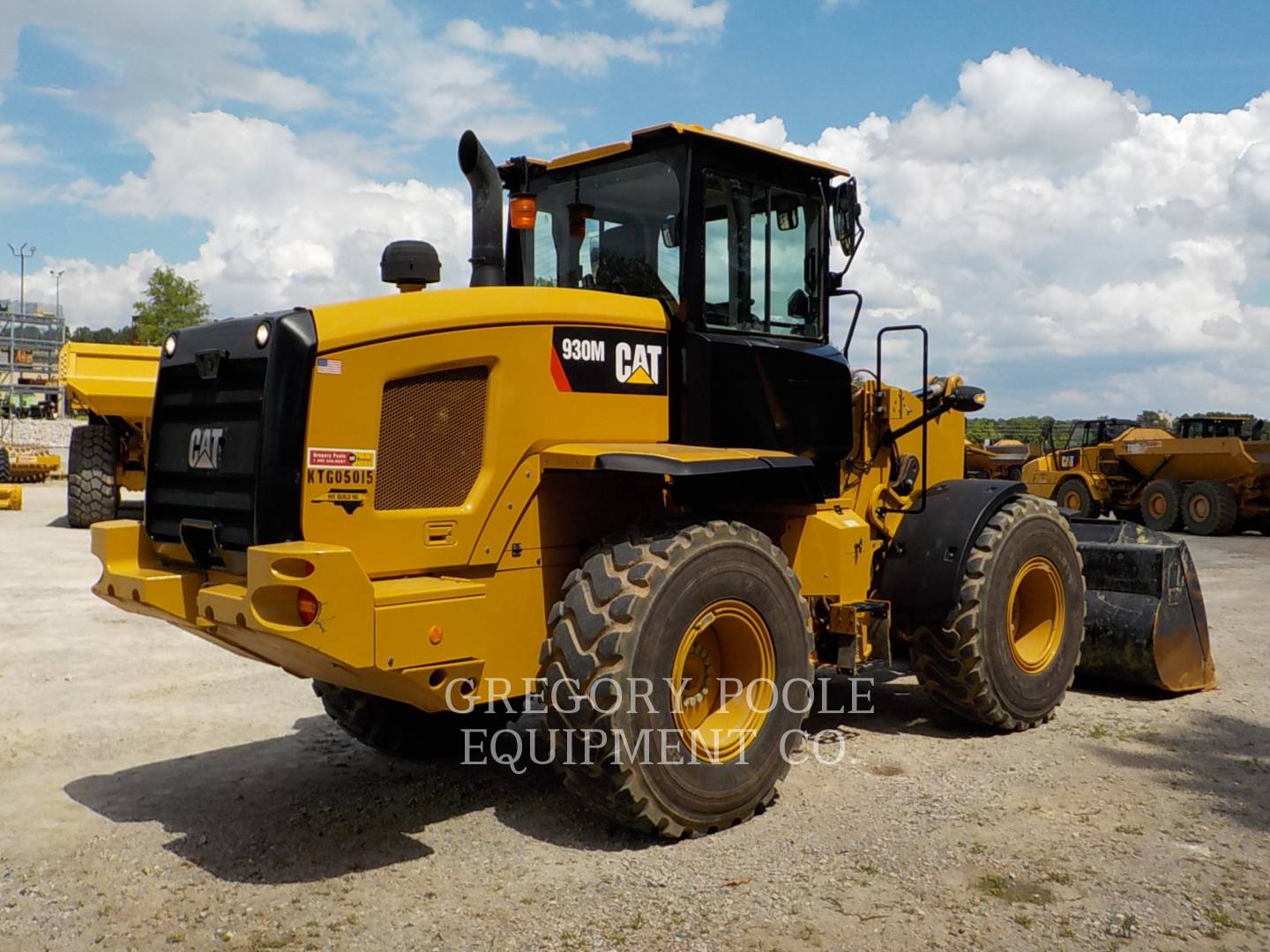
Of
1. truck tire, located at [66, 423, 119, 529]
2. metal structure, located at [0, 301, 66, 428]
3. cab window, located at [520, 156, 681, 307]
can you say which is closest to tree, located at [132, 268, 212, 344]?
metal structure, located at [0, 301, 66, 428]

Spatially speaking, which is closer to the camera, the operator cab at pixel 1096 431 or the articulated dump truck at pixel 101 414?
the articulated dump truck at pixel 101 414

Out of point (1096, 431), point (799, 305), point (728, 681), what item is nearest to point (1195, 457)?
point (1096, 431)

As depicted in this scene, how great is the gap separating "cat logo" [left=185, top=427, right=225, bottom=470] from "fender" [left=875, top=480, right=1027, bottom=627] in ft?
11.9

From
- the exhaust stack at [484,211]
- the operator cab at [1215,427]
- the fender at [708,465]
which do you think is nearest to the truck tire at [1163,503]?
the operator cab at [1215,427]

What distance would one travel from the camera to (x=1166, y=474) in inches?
890

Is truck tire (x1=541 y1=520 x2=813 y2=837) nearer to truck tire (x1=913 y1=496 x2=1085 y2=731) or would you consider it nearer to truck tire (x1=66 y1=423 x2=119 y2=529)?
truck tire (x1=913 y1=496 x2=1085 y2=731)

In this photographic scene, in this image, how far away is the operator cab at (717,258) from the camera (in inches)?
214

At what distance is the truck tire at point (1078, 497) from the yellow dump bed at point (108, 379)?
17.7 metres

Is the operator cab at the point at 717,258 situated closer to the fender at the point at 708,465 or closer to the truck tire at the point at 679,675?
the fender at the point at 708,465

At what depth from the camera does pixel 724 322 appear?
5574 millimetres

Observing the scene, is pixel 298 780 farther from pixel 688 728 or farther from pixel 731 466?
pixel 731 466

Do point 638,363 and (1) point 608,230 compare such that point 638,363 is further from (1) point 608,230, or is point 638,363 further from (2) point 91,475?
(2) point 91,475

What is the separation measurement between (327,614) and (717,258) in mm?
2645

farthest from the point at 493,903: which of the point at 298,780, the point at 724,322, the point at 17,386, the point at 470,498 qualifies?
the point at 17,386
